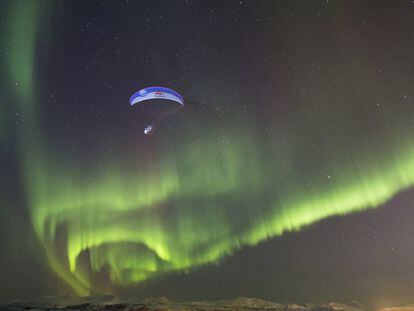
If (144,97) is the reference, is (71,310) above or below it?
below

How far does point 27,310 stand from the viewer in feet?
640

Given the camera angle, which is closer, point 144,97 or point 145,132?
point 144,97

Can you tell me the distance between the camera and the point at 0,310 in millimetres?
181000

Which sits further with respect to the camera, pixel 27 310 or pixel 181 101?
pixel 27 310

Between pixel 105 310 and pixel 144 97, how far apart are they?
175073mm

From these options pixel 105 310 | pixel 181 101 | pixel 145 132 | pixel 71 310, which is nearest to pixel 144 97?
pixel 181 101

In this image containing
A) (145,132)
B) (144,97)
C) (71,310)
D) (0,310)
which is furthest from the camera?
(71,310)

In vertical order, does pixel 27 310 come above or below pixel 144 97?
below

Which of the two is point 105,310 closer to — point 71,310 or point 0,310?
point 71,310

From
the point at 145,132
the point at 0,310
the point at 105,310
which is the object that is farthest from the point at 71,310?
the point at 145,132

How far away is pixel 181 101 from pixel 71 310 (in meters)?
191

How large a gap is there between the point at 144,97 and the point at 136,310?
175492 mm

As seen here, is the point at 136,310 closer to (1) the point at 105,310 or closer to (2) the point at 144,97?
(1) the point at 105,310

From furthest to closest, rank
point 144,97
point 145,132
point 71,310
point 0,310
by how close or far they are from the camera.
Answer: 1. point 71,310
2. point 0,310
3. point 145,132
4. point 144,97
